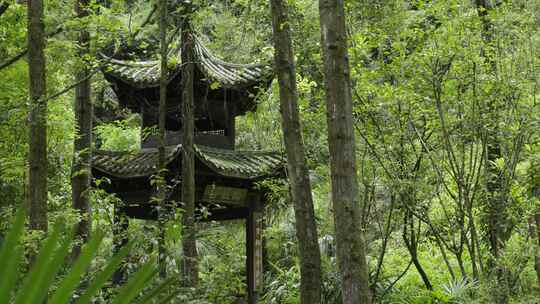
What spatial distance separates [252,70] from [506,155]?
4543 mm

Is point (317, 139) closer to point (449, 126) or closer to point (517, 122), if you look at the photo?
point (449, 126)

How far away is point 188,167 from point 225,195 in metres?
2.47

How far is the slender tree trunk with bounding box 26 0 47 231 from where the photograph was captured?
5742 millimetres

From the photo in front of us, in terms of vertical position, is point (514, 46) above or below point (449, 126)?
above

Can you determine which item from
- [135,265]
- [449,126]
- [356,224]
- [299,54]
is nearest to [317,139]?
[299,54]

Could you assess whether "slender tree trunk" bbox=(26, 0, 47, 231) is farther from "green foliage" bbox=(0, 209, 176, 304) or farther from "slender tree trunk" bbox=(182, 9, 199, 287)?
"green foliage" bbox=(0, 209, 176, 304)

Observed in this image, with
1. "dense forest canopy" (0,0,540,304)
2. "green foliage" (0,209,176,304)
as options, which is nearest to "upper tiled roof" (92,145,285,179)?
"dense forest canopy" (0,0,540,304)

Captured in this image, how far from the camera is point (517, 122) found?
24.6 feet

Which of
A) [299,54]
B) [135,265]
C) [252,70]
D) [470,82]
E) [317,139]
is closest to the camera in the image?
[135,265]

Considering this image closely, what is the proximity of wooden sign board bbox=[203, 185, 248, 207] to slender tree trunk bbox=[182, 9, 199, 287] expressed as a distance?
6.26ft

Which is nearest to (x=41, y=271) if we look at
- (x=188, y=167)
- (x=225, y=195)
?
(x=188, y=167)

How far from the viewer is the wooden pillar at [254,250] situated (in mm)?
10441

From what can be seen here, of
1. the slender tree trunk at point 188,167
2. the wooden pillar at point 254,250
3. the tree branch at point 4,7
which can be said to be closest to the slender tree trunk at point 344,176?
the slender tree trunk at point 188,167

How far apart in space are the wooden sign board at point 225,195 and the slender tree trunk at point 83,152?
2897 mm
